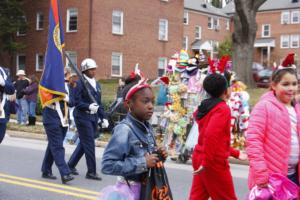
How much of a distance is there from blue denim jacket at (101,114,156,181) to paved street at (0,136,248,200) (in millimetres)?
3670

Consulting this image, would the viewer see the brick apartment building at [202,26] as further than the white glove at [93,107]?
Yes

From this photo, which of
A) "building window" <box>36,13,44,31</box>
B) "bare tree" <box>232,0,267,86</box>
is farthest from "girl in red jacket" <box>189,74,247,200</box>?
"building window" <box>36,13,44,31</box>

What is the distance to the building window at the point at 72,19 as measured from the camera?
36625mm

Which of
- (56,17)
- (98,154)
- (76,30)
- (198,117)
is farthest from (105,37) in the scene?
(198,117)

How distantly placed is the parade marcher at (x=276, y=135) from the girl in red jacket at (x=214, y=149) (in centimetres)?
62

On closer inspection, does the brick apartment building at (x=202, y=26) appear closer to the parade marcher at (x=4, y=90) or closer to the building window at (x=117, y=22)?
the building window at (x=117, y=22)

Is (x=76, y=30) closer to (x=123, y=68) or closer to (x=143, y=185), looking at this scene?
(x=123, y=68)

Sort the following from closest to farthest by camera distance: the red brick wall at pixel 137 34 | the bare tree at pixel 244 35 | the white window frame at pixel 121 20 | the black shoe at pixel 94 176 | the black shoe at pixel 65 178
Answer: the black shoe at pixel 65 178 < the black shoe at pixel 94 176 < the bare tree at pixel 244 35 < the red brick wall at pixel 137 34 < the white window frame at pixel 121 20

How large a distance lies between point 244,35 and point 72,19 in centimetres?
1418

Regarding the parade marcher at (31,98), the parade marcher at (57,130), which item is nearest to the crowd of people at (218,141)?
the parade marcher at (57,130)

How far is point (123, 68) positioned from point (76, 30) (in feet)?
14.4

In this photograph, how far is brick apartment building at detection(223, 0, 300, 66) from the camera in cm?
6097

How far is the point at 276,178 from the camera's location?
4535 millimetres

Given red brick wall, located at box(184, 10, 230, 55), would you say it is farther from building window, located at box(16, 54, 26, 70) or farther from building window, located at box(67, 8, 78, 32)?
building window, located at box(67, 8, 78, 32)
